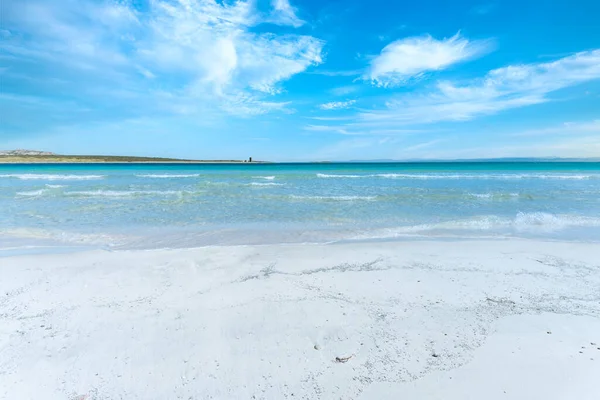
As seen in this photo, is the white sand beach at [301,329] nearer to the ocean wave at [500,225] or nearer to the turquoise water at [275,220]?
the turquoise water at [275,220]

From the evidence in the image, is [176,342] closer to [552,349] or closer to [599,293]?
[552,349]

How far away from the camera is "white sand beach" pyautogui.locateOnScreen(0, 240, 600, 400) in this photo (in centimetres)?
296

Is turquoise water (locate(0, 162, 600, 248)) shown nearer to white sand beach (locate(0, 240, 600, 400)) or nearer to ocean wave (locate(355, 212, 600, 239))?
ocean wave (locate(355, 212, 600, 239))

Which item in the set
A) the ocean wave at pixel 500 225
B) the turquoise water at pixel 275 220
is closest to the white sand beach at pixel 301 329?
the turquoise water at pixel 275 220

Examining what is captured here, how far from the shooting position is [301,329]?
150 inches

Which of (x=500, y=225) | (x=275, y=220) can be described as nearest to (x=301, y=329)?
(x=275, y=220)

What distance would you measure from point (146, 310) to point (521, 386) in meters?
4.22

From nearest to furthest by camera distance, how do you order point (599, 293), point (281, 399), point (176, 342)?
point (281, 399) → point (176, 342) → point (599, 293)

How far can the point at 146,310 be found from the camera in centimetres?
430

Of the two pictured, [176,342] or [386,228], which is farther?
[386,228]

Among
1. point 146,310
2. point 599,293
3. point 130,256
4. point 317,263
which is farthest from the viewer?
point 130,256

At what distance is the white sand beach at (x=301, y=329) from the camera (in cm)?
296

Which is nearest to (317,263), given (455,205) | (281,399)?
(281,399)

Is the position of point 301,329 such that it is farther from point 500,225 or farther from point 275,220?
point 500,225
